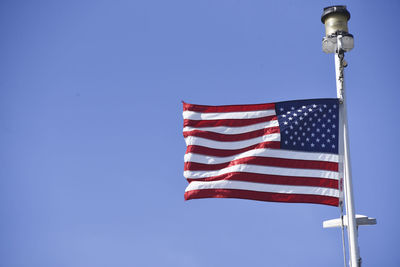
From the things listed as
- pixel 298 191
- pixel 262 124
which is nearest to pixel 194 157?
pixel 262 124

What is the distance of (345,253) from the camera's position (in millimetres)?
9766

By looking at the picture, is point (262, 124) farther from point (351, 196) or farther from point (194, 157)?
point (351, 196)

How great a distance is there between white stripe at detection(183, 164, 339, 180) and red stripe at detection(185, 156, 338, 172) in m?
0.08

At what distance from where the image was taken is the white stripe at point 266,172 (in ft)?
35.0

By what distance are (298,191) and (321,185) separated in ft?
1.81

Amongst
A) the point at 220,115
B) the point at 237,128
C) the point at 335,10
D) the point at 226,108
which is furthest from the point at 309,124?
the point at 335,10

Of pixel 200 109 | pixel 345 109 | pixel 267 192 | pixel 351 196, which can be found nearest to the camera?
pixel 351 196

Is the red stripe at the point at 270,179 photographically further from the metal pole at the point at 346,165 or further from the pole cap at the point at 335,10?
the pole cap at the point at 335,10

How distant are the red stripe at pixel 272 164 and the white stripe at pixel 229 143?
0.39 m

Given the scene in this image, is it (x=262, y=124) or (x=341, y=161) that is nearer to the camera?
(x=341, y=161)

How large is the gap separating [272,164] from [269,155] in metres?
0.24

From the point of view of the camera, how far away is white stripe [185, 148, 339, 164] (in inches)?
427

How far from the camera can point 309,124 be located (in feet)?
36.5

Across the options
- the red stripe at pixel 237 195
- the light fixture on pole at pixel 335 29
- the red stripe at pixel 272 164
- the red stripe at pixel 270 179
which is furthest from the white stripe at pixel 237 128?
the light fixture on pole at pixel 335 29
